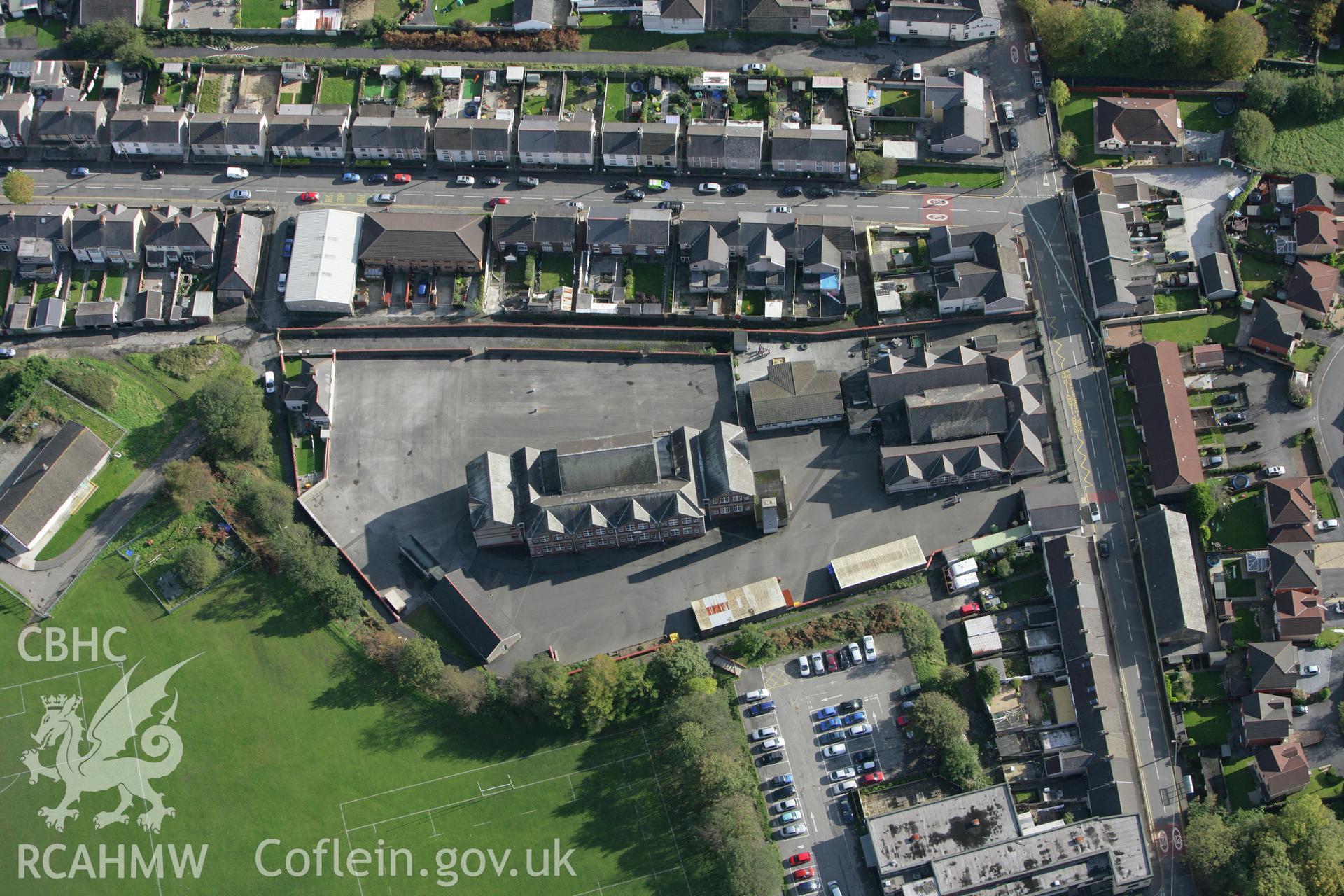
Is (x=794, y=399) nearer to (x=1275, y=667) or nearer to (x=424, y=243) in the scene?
(x=424, y=243)

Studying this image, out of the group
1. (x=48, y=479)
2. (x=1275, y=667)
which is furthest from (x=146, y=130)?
(x=1275, y=667)

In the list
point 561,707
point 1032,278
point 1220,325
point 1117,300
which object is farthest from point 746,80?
point 561,707

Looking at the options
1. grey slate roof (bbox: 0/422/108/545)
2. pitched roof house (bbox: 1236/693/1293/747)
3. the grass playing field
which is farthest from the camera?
grey slate roof (bbox: 0/422/108/545)

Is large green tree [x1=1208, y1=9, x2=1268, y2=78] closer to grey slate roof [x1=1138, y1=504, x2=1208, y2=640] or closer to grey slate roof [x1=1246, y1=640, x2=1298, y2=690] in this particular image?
grey slate roof [x1=1138, y1=504, x2=1208, y2=640]

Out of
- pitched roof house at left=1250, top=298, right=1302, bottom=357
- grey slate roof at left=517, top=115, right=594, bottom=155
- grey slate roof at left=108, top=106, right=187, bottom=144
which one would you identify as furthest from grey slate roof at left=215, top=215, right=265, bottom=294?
pitched roof house at left=1250, top=298, right=1302, bottom=357

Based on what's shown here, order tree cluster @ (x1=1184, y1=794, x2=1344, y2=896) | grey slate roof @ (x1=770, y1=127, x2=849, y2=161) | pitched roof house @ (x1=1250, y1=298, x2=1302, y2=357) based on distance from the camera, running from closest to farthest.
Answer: tree cluster @ (x1=1184, y1=794, x2=1344, y2=896)
pitched roof house @ (x1=1250, y1=298, x2=1302, y2=357)
grey slate roof @ (x1=770, y1=127, x2=849, y2=161)

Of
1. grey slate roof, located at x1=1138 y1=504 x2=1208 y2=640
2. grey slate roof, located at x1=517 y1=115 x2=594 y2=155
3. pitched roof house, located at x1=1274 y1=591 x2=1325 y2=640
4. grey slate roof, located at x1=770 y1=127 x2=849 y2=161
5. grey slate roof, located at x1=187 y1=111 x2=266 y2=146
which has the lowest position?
pitched roof house, located at x1=1274 y1=591 x2=1325 y2=640

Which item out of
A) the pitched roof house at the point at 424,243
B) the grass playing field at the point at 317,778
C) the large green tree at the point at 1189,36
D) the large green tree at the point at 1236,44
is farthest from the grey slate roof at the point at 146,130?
the large green tree at the point at 1236,44
